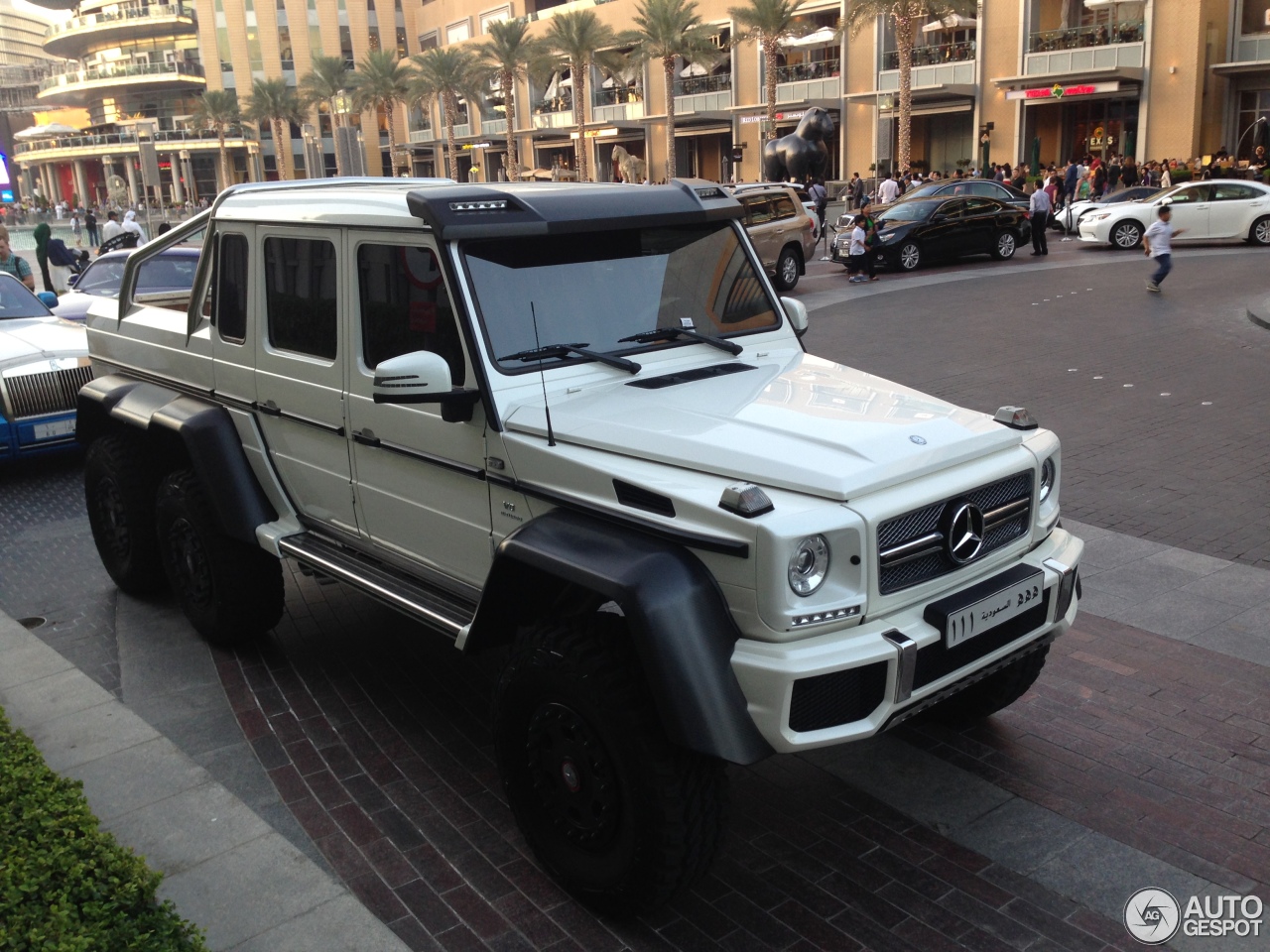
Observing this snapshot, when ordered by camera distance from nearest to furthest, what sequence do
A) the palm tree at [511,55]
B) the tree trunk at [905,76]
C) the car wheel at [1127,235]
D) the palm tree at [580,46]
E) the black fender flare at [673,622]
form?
the black fender flare at [673,622] < the car wheel at [1127,235] < the tree trunk at [905,76] < the palm tree at [580,46] < the palm tree at [511,55]

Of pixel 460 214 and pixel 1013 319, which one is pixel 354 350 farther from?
pixel 1013 319

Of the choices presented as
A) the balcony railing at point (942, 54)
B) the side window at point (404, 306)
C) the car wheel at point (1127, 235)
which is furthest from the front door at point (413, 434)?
the balcony railing at point (942, 54)

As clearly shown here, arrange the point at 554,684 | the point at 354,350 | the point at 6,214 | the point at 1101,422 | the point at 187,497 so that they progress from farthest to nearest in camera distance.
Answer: the point at 6,214
the point at 1101,422
the point at 187,497
the point at 354,350
the point at 554,684

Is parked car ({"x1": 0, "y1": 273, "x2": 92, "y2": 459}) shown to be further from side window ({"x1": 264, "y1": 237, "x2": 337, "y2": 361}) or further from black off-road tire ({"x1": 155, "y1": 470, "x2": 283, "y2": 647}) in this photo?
side window ({"x1": 264, "y1": 237, "x2": 337, "y2": 361})

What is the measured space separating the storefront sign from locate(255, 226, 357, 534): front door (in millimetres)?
40597

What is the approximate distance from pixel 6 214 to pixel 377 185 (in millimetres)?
59918

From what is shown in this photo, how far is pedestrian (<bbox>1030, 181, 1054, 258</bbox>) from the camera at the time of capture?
981 inches

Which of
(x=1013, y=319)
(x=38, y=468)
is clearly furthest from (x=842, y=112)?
(x=38, y=468)

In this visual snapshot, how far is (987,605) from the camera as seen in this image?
3607 mm

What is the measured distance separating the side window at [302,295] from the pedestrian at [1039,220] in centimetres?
2281

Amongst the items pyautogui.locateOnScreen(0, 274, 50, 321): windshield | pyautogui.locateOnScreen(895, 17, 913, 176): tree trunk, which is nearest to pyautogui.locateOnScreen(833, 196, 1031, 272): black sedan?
pyautogui.locateOnScreen(895, 17, 913, 176): tree trunk

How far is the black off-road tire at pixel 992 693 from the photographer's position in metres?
4.55

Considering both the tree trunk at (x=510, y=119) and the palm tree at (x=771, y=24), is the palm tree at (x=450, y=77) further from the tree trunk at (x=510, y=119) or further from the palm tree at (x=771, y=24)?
the palm tree at (x=771, y=24)

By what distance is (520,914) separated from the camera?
146 inches
